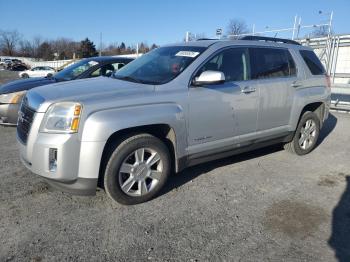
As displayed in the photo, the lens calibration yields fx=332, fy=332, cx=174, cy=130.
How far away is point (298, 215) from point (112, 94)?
242 centimetres

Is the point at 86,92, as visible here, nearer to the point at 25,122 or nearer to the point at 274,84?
the point at 25,122

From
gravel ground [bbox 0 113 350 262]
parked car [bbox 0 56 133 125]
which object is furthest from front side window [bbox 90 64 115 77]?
gravel ground [bbox 0 113 350 262]

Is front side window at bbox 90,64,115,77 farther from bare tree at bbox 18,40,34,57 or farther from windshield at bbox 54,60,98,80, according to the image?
bare tree at bbox 18,40,34,57

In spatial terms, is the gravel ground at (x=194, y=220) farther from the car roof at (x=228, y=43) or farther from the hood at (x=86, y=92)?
the car roof at (x=228, y=43)

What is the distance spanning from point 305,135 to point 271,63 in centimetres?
162

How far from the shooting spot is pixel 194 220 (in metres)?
3.47

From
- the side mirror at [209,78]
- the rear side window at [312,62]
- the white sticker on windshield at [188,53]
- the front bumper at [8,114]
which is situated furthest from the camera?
the front bumper at [8,114]

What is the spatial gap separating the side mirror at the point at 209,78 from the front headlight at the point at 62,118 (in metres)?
1.45

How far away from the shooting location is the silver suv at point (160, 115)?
3301 mm

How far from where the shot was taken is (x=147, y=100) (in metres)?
3.61

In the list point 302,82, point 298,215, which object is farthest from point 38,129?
point 302,82

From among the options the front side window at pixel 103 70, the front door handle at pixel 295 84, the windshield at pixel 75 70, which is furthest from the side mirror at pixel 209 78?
the windshield at pixel 75 70

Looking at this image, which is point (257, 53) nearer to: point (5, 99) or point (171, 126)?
point (171, 126)

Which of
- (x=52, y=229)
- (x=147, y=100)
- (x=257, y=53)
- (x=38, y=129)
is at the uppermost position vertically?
(x=257, y=53)
